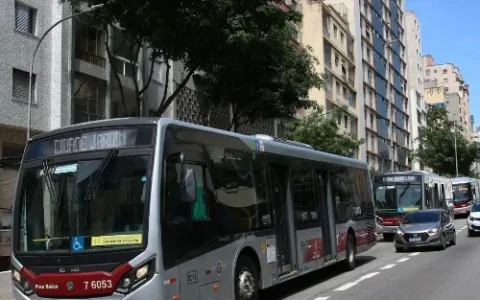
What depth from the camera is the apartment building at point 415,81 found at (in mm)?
93875

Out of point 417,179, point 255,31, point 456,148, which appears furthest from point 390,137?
point 255,31

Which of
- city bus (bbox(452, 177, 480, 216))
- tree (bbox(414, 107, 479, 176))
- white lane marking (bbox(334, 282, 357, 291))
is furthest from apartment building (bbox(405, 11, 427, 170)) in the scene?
white lane marking (bbox(334, 282, 357, 291))

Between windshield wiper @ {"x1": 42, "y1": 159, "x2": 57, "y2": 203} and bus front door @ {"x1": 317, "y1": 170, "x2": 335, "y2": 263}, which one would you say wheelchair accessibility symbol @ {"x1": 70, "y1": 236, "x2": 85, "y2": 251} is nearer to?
windshield wiper @ {"x1": 42, "y1": 159, "x2": 57, "y2": 203}

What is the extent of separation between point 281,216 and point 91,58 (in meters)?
15.5

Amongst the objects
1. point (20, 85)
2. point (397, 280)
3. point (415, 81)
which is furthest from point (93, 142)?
point (415, 81)

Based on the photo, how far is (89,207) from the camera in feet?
25.2

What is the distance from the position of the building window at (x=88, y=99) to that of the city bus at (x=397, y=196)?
42.7 ft

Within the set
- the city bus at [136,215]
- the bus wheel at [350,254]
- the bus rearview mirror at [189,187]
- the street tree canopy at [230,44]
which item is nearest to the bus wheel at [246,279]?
the city bus at [136,215]

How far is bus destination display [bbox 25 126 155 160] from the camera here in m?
8.09

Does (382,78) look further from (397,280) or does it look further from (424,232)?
(397,280)

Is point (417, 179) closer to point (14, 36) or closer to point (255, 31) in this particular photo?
point (255, 31)

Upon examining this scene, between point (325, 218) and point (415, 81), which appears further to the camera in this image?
point (415, 81)

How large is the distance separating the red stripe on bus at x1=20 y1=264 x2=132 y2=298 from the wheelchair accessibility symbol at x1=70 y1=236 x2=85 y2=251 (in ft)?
1.08

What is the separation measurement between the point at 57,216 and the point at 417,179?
22.5 metres
